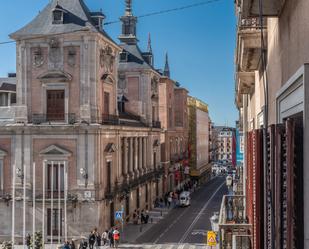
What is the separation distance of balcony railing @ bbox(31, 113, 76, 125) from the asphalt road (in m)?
10.1

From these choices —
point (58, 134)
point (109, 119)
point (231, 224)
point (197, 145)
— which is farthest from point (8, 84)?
point (197, 145)

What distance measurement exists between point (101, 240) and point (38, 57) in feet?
45.2

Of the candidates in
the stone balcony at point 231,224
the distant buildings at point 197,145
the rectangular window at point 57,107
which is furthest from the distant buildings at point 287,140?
the distant buildings at point 197,145

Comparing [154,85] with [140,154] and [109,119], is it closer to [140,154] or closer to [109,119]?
[140,154]

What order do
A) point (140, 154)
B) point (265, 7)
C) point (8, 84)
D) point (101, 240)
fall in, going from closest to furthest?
point (265, 7) → point (101, 240) → point (8, 84) → point (140, 154)

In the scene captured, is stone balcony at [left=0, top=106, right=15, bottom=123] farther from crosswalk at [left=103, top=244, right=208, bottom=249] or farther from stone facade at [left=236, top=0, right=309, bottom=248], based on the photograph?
stone facade at [left=236, top=0, right=309, bottom=248]

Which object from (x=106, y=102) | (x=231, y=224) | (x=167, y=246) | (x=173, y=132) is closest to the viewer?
(x=231, y=224)

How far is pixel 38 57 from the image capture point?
4150cm

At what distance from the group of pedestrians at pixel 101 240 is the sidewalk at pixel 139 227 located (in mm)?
1883

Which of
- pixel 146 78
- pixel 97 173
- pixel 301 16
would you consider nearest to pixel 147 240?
pixel 97 173

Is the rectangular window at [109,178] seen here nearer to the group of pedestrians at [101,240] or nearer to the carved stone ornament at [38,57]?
the group of pedestrians at [101,240]

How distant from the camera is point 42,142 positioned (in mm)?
41125

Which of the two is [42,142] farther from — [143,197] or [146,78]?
[146,78]

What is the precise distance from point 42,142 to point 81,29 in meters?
8.47
